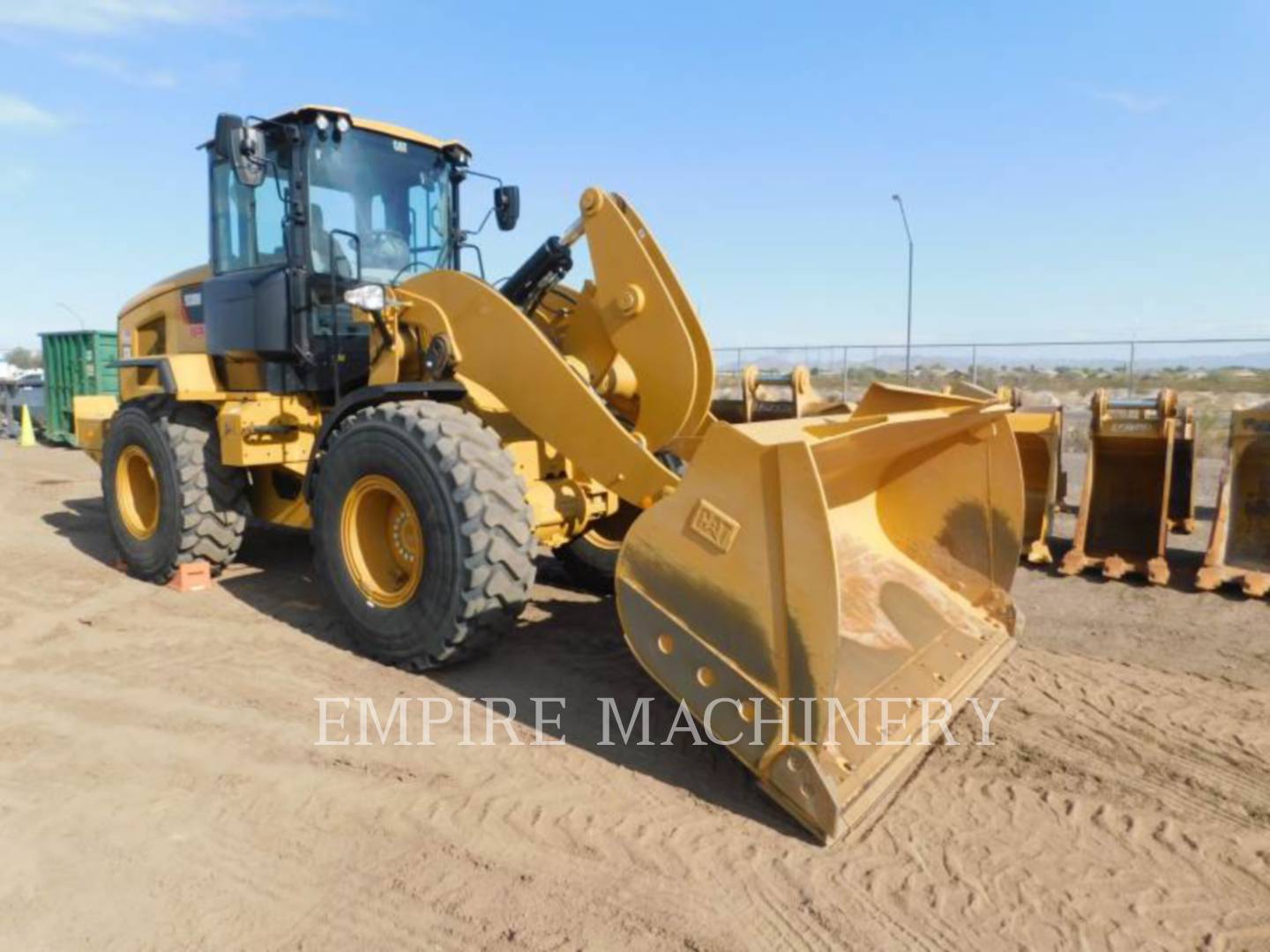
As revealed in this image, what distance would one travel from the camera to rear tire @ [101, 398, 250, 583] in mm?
5859

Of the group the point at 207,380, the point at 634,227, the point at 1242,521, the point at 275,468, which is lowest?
the point at 1242,521

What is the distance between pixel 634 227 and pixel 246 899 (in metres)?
3.26

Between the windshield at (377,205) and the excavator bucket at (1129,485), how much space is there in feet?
16.7

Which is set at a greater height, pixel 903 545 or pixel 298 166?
pixel 298 166

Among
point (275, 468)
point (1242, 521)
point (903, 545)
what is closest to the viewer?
point (903, 545)

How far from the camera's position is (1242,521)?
6.64 m

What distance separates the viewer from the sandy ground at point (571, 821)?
A: 2615 mm

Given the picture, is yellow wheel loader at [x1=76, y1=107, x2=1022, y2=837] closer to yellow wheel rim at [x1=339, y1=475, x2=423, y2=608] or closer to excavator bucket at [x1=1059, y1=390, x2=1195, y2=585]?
yellow wheel rim at [x1=339, y1=475, x2=423, y2=608]

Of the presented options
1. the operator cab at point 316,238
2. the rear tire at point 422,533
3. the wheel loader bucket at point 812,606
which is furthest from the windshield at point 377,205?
the wheel loader bucket at point 812,606

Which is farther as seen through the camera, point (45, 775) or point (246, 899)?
point (45, 775)

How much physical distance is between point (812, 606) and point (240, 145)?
3.89 metres

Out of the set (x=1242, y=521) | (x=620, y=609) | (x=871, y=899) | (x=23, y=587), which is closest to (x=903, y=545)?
(x=620, y=609)

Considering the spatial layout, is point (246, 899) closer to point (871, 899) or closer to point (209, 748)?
point (209, 748)

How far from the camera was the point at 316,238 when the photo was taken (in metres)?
5.43
